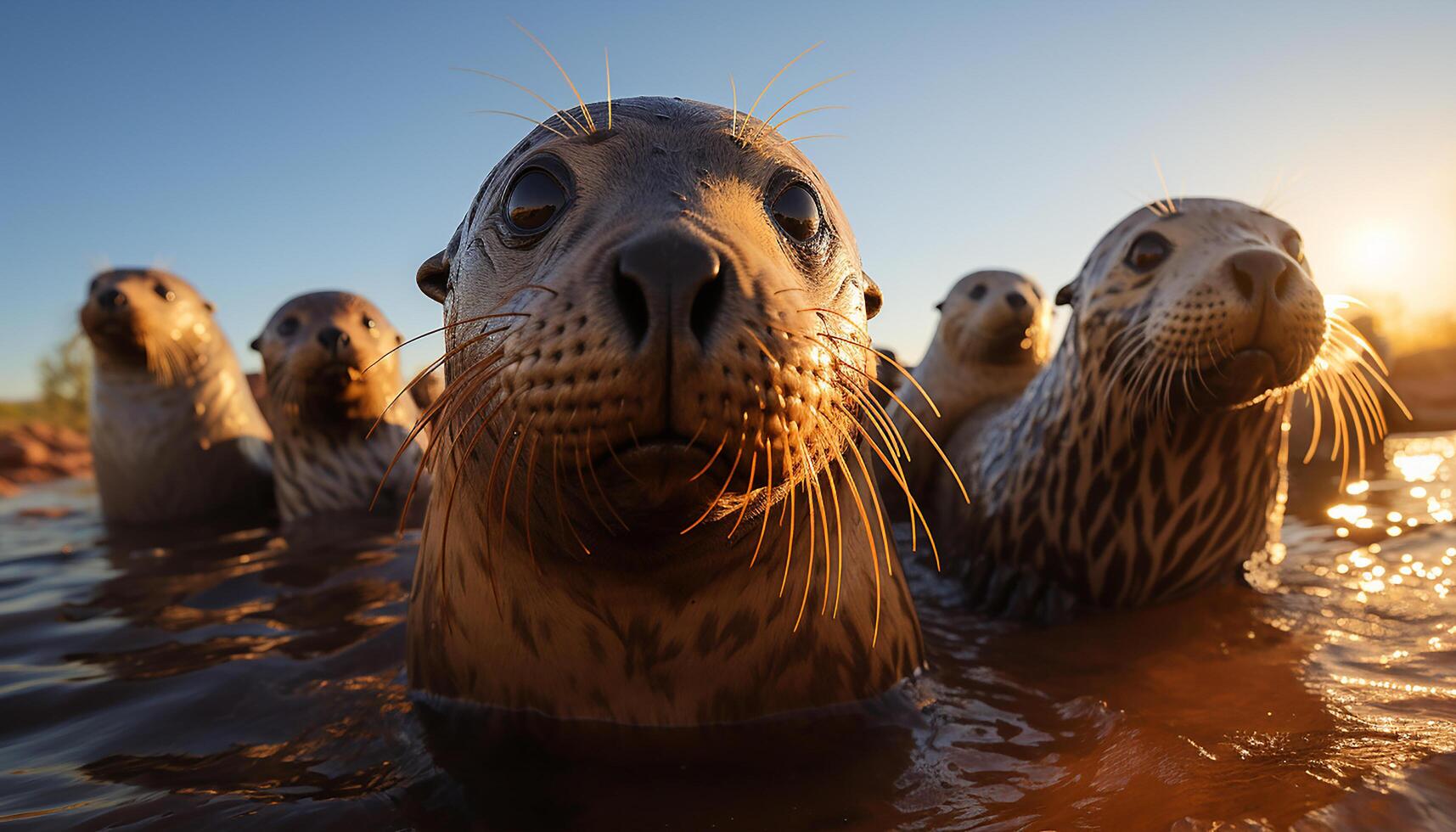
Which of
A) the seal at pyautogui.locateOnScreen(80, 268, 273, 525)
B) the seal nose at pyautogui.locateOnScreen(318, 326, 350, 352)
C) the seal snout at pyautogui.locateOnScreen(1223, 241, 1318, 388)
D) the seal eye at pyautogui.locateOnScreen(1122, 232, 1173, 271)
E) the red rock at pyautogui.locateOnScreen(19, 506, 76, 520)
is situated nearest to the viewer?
the seal snout at pyautogui.locateOnScreen(1223, 241, 1318, 388)

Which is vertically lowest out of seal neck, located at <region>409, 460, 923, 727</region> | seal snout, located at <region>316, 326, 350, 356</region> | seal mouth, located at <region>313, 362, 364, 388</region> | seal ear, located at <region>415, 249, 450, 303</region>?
seal neck, located at <region>409, 460, 923, 727</region>

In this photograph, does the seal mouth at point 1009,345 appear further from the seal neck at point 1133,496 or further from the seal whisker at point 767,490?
the seal whisker at point 767,490

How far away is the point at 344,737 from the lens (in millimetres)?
2236

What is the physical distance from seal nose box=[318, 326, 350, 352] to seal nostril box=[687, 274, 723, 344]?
182 inches

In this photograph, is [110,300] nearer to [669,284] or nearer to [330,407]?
[330,407]

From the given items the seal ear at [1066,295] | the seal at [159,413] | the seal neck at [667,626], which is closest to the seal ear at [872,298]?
the seal neck at [667,626]

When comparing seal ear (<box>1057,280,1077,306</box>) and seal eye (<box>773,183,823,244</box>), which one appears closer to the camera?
seal eye (<box>773,183,823,244</box>)

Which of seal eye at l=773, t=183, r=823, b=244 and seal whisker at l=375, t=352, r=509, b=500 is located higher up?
seal eye at l=773, t=183, r=823, b=244

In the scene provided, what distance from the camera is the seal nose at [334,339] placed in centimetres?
548

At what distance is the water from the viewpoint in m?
1.72

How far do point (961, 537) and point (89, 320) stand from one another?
20.1 ft

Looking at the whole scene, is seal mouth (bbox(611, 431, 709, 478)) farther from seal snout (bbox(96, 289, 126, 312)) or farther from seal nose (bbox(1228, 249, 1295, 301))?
seal snout (bbox(96, 289, 126, 312))

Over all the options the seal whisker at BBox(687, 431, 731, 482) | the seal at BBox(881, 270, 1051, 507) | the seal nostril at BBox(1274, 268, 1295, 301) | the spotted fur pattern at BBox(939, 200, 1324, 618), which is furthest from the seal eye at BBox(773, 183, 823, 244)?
the seal at BBox(881, 270, 1051, 507)

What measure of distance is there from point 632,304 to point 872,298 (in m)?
1.12
